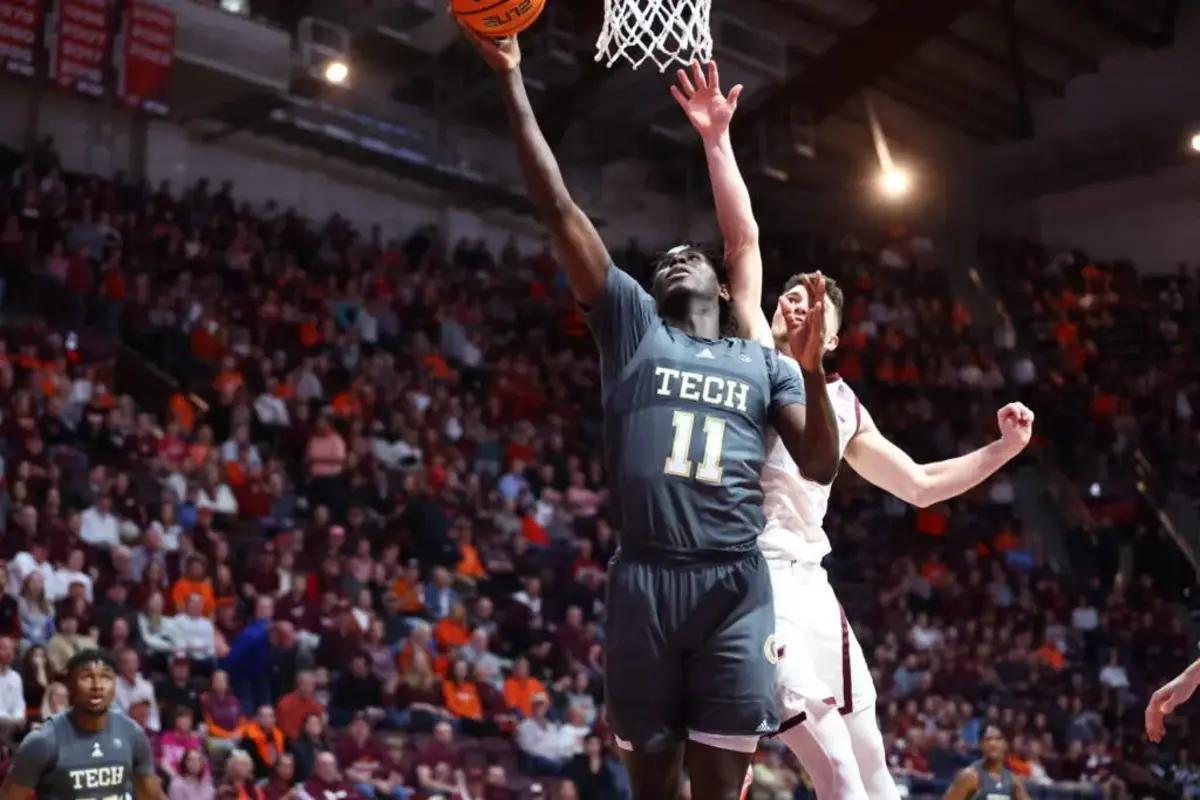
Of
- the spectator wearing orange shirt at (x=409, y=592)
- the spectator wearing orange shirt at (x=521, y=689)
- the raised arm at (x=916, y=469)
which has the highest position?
the raised arm at (x=916, y=469)

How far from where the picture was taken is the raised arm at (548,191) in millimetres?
3488

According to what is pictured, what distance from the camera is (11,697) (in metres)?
8.97

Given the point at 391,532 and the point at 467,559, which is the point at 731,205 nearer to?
the point at 391,532

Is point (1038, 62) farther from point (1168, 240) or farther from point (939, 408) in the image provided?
point (939, 408)

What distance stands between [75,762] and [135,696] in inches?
A: 139

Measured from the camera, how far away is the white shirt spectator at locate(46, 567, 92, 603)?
9.98 meters

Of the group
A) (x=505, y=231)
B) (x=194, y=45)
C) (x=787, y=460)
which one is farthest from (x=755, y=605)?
(x=505, y=231)

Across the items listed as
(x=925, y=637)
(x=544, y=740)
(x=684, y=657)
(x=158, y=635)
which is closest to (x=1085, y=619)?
(x=925, y=637)

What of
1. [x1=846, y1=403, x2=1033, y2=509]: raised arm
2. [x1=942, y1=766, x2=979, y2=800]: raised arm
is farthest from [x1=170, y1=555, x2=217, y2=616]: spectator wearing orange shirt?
[x1=846, y1=403, x2=1033, y2=509]: raised arm

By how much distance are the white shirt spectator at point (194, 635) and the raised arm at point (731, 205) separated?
7.23 m

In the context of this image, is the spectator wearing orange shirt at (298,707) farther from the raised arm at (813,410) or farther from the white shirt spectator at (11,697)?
the raised arm at (813,410)

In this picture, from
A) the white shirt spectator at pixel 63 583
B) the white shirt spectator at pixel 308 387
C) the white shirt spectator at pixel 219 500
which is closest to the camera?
the white shirt spectator at pixel 63 583

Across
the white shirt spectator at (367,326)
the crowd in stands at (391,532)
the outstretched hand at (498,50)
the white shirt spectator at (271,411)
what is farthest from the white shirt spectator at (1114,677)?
the outstretched hand at (498,50)

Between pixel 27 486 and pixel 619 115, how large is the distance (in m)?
9.65
